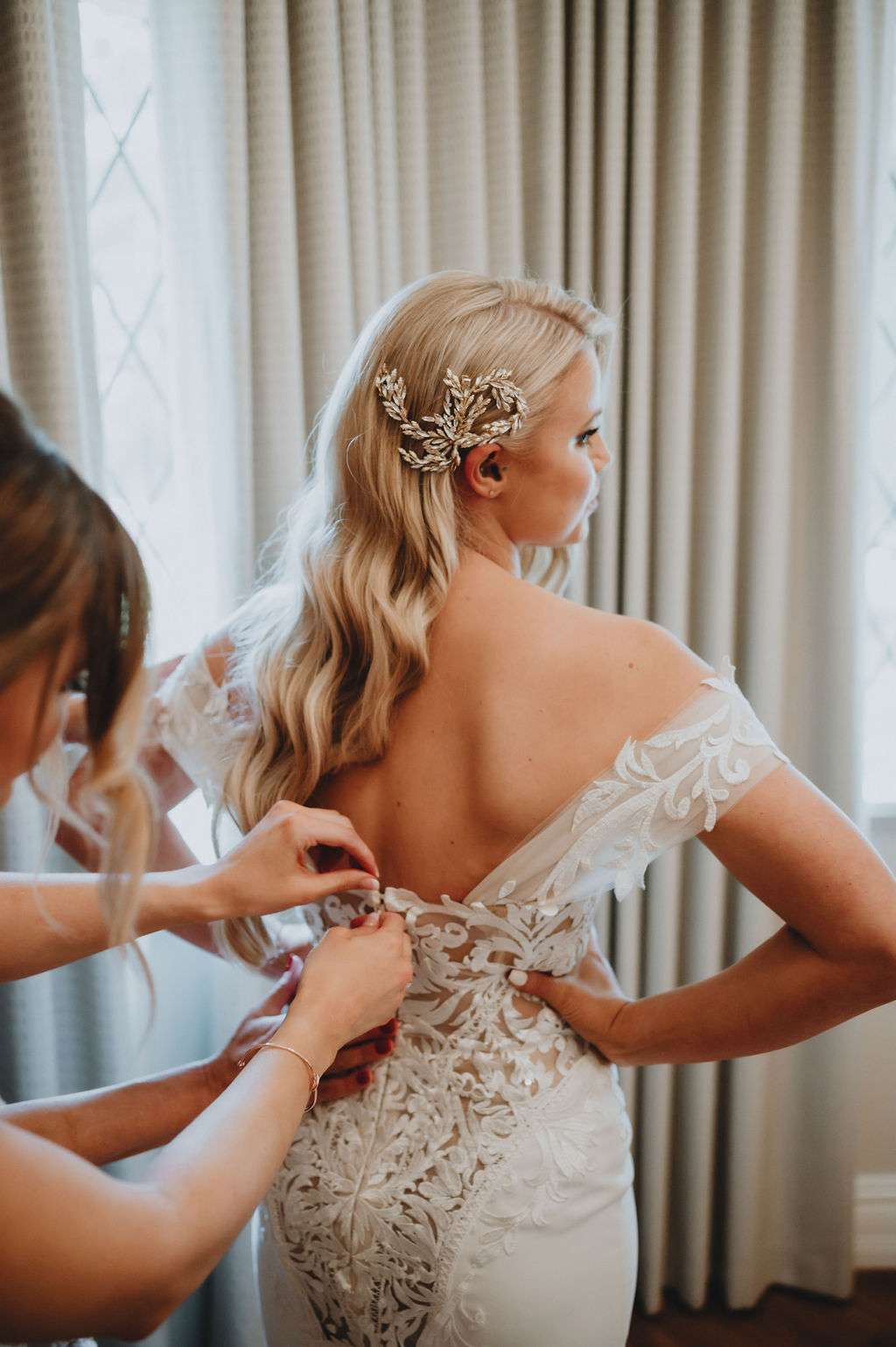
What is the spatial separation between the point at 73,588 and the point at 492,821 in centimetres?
56

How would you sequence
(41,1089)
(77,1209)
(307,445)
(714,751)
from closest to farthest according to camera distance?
(77,1209), (714,751), (41,1089), (307,445)

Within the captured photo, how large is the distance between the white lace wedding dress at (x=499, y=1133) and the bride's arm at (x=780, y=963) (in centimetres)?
4

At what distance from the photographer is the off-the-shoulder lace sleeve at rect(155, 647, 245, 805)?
4.47 feet

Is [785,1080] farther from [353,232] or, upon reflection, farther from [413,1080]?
[353,232]

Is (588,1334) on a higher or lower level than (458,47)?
lower

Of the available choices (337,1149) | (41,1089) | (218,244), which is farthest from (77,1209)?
(218,244)

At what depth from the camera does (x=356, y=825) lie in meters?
1.19

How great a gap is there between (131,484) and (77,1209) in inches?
64.8

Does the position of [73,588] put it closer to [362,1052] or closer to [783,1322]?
[362,1052]

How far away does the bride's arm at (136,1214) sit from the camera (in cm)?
61

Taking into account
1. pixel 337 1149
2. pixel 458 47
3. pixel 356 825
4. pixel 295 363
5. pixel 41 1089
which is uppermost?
pixel 458 47

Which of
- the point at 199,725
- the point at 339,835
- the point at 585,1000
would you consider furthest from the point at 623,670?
the point at 199,725

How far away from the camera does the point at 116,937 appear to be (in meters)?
0.97

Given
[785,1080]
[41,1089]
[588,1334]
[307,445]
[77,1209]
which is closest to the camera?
[77,1209]
